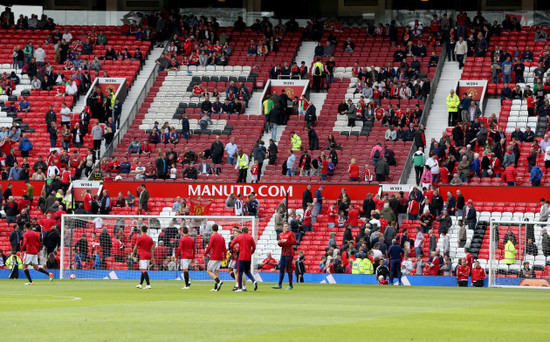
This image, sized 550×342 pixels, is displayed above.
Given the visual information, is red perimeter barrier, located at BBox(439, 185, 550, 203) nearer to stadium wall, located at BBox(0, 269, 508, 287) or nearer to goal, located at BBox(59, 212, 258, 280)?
stadium wall, located at BBox(0, 269, 508, 287)

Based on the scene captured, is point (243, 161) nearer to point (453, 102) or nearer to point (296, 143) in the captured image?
point (296, 143)

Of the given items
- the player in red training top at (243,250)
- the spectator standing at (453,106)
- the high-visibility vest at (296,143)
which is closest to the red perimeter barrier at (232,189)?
the high-visibility vest at (296,143)

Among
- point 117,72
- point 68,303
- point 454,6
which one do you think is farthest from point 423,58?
point 68,303

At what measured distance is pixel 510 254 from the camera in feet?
107

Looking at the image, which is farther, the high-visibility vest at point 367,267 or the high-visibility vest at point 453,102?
the high-visibility vest at point 453,102

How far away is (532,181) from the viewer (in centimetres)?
3803

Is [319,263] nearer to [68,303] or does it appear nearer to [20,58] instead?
[68,303]

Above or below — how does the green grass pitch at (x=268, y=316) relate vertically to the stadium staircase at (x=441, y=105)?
below

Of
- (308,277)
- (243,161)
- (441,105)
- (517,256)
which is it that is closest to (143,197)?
(243,161)

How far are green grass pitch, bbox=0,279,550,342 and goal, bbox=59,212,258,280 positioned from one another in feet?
27.7

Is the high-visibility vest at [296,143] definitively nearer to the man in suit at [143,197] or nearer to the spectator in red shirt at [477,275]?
the man in suit at [143,197]

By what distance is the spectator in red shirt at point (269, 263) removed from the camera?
35.1 metres

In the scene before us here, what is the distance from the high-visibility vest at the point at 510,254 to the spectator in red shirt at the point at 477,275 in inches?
47.6

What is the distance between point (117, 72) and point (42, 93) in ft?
12.1
